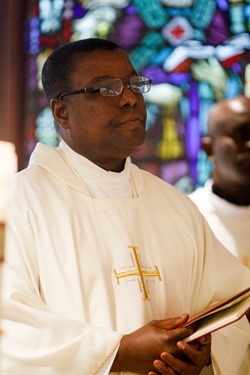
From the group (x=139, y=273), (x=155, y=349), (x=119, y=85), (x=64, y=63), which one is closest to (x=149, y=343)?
(x=155, y=349)

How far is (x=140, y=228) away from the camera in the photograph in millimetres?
4602

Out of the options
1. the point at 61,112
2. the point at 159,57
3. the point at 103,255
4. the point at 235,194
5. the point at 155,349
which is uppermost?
the point at 61,112

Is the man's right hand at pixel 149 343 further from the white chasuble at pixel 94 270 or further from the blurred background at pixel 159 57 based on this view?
the blurred background at pixel 159 57

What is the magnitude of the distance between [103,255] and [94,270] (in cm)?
10

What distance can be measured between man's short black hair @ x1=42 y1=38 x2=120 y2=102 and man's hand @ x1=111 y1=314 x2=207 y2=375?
4.07ft

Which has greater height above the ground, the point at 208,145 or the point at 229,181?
the point at 208,145

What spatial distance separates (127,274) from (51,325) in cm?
45

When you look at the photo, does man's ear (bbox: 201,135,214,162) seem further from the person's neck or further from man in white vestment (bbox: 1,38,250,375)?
man in white vestment (bbox: 1,38,250,375)

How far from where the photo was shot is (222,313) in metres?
4.08

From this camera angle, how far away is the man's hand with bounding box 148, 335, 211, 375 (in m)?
4.14

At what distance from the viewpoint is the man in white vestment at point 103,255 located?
4125 mm

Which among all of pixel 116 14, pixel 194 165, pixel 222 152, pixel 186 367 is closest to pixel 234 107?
pixel 222 152

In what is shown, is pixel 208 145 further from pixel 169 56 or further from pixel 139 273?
pixel 139 273

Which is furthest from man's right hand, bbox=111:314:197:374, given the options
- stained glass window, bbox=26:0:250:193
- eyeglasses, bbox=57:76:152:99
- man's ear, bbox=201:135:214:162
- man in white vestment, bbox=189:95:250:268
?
stained glass window, bbox=26:0:250:193
